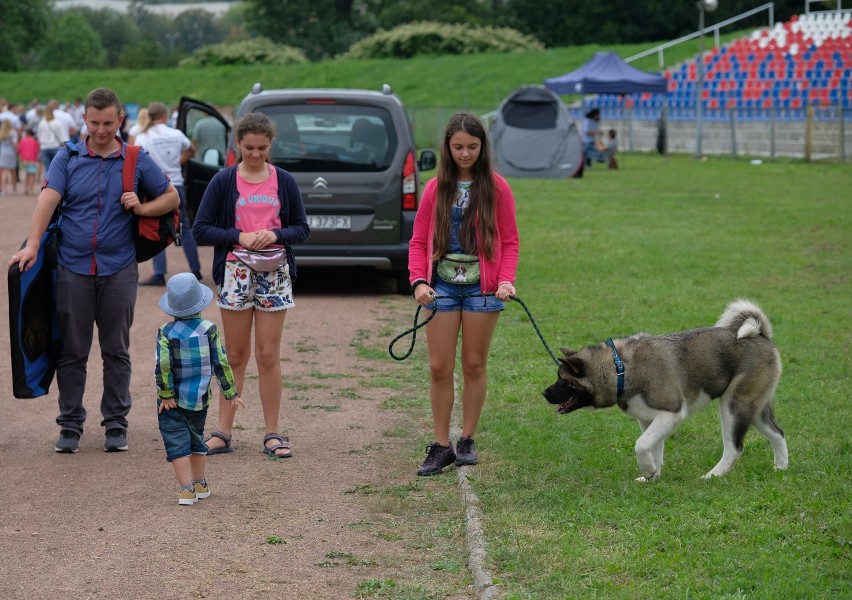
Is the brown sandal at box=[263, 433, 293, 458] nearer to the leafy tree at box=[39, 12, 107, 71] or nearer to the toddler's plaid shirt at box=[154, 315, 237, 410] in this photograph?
the toddler's plaid shirt at box=[154, 315, 237, 410]

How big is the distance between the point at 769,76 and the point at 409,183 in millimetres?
36523

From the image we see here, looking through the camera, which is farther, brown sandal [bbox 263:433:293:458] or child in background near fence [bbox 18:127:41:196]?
child in background near fence [bbox 18:127:41:196]

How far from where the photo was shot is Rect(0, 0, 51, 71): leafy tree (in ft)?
268

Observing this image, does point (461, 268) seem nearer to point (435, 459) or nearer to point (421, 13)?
point (435, 459)

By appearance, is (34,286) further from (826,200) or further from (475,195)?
(826,200)

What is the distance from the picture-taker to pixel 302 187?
1275 centimetres

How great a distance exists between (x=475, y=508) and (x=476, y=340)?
1.06 metres

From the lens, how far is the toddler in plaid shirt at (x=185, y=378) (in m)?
6.35

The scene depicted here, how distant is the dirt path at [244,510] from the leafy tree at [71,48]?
99808 mm

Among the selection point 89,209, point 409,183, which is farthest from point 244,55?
point 89,209

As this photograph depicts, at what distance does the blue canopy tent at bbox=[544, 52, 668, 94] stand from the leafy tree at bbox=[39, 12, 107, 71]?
73733mm

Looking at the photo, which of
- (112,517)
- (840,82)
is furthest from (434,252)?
(840,82)

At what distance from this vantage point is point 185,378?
6.39m

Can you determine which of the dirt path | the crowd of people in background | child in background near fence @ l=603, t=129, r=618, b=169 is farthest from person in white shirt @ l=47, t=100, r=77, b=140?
the dirt path
